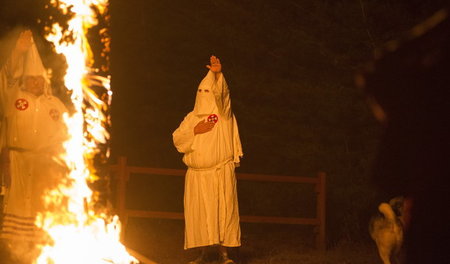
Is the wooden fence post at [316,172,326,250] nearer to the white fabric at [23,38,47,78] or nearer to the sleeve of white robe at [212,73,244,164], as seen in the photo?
the sleeve of white robe at [212,73,244,164]

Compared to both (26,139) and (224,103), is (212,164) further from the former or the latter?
(26,139)

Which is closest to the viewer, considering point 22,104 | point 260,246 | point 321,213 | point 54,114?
Answer: point 22,104

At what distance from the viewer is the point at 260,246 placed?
14.0m

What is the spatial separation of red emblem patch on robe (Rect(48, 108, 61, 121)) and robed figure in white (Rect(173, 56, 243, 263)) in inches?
62.3

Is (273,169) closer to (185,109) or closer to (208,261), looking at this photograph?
(185,109)

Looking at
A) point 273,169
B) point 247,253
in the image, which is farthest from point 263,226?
point 247,253

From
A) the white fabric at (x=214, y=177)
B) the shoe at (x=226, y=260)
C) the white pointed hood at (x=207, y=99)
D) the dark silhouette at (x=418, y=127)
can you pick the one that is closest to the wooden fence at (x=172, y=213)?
the white fabric at (x=214, y=177)

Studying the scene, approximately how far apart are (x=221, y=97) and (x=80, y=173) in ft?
7.95

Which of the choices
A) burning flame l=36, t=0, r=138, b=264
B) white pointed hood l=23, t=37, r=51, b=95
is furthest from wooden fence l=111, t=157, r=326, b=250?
burning flame l=36, t=0, r=138, b=264

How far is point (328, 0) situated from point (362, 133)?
299cm

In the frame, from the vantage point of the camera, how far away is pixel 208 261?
10.7 meters

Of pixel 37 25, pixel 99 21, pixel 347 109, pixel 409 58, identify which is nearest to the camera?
pixel 409 58

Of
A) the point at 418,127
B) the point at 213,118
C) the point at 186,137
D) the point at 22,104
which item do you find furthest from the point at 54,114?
the point at 418,127

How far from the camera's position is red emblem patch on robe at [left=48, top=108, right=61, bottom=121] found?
10078mm
